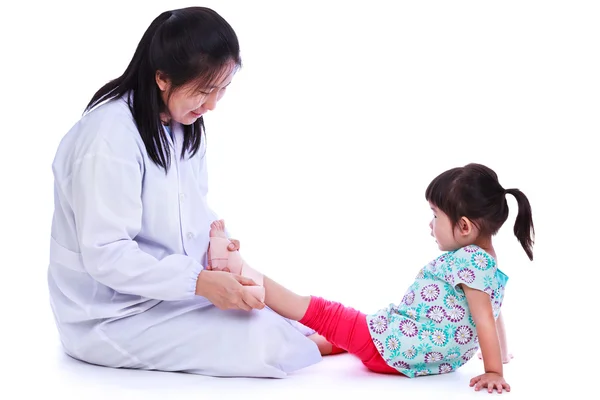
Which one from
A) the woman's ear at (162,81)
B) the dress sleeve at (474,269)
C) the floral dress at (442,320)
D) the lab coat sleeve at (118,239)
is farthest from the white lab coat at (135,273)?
the dress sleeve at (474,269)

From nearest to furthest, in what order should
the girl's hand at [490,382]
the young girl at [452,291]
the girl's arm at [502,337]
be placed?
the girl's hand at [490,382]
the young girl at [452,291]
the girl's arm at [502,337]

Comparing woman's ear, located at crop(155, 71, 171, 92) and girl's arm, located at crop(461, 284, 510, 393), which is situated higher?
woman's ear, located at crop(155, 71, 171, 92)

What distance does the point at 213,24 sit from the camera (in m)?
1.90

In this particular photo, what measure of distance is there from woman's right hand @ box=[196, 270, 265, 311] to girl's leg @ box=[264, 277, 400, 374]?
6.9 inches

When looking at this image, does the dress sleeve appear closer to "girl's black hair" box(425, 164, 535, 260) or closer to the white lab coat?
"girl's black hair" box(425, 164, 535, 260)

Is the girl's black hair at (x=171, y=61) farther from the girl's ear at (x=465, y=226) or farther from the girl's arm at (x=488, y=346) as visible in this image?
the girl's arm at (x=488, y=346)

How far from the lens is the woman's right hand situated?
1.92 meters

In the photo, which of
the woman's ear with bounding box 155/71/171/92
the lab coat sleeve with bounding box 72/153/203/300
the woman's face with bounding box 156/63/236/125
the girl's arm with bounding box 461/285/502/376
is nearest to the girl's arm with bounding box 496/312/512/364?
the girl's arm with bounding box 461/285/502/376

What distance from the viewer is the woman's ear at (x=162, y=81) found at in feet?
6.38

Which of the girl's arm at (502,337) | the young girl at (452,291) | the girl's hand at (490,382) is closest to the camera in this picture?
the girl's hand at (490,382)

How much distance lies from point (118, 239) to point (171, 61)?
42cm

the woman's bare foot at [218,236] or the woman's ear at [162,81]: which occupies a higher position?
the woman's ear at [162,81]

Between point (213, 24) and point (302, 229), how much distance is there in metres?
1.44

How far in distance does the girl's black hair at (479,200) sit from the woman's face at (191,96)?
566 mm
